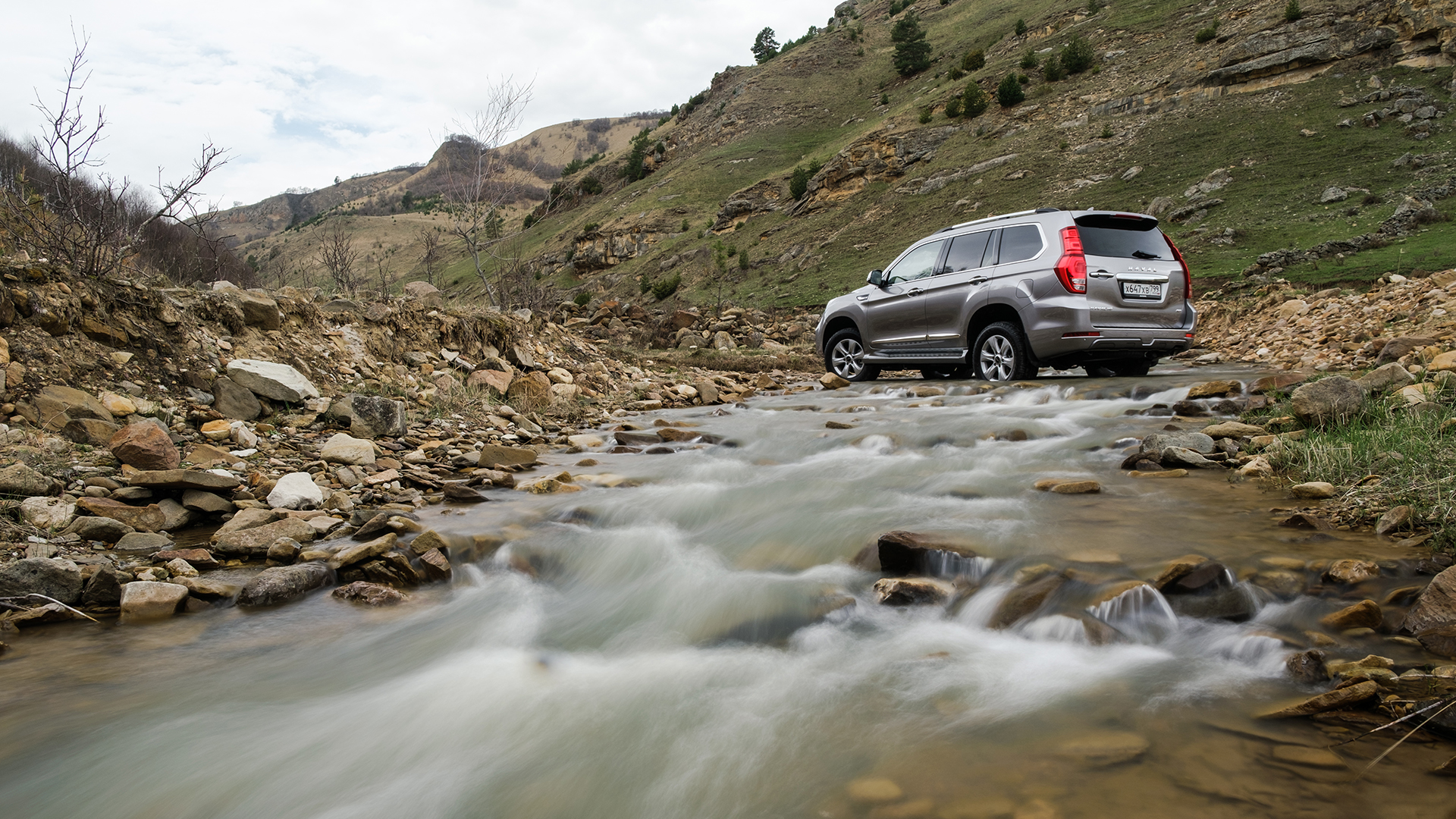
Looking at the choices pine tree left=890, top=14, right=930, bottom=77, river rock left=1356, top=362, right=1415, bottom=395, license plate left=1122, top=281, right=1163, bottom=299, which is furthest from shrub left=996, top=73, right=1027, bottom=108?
river rock left=1356, top=362, right=1415, bottom=395

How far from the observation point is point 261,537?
396 cm

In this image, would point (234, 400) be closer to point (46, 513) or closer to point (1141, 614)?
point (46, 513)

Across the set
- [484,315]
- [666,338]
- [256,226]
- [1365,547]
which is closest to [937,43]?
[666,338]

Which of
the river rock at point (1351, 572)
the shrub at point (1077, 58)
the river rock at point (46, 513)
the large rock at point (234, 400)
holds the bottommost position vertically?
the river rock at point (1351, 572)

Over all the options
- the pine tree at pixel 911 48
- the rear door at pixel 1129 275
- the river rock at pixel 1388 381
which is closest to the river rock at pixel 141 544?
the river rock at pixel 1388 381

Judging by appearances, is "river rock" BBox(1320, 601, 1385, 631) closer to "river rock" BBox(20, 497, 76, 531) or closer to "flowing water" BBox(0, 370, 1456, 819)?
"flowing water" BBox(0, 370, 1456, 819)

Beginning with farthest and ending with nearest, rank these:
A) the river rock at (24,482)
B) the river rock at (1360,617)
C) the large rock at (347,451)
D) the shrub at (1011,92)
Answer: the shrub at (1011,92), the large rock at (347,451), the river rock at (24,482), the river rock at (1360,617)

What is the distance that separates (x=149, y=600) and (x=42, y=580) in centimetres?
45

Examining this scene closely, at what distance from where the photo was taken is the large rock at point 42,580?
310 cm

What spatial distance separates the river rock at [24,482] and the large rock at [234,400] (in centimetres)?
183

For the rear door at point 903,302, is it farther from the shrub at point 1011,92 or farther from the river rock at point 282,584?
the shrub at point 1011,92

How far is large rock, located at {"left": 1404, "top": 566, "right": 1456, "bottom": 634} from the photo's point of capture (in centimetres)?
211

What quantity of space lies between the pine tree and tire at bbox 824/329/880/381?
1687 inches

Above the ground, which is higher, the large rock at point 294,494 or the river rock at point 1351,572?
the large rock at point 294,494
